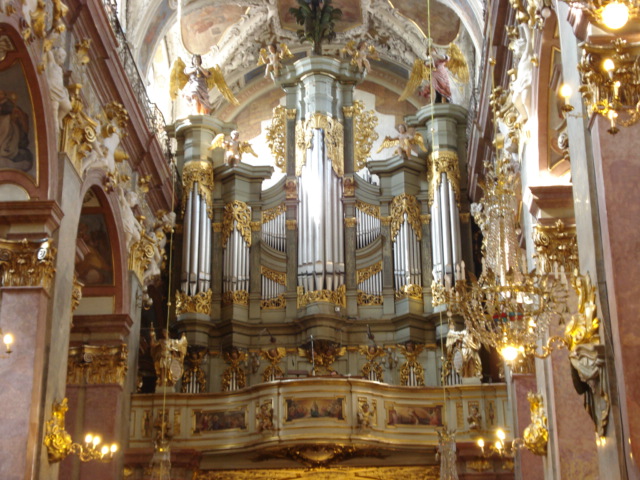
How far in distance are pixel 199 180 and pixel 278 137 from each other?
2.05 meters

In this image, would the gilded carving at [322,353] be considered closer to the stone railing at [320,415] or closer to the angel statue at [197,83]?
the stone railing at [320,415]

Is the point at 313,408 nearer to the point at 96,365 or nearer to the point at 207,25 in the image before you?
the point at 96,365

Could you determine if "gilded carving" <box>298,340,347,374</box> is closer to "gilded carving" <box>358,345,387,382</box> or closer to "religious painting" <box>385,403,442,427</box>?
"gilded carving" <box>358,345,387,382</box>

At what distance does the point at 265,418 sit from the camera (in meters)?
16.7

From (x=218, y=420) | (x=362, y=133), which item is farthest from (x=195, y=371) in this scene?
(x=362, y=133)

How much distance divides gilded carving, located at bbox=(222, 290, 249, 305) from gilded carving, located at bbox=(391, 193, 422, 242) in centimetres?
315

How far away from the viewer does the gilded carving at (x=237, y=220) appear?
20469 millimetres

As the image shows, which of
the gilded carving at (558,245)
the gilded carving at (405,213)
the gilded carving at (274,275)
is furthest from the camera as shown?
the gilded carving at (405,213)

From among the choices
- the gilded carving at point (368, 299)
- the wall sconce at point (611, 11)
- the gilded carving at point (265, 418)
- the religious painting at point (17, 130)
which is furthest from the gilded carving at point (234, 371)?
the wall sconce at point (611, 11)

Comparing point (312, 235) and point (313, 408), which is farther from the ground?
point (312, 235)

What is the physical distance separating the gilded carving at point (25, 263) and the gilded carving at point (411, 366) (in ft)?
28.0

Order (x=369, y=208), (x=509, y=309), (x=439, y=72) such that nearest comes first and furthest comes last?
(x=509, y=309) → (x=369, y=208) → (x=439, y=72)

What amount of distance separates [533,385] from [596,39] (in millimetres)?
8205

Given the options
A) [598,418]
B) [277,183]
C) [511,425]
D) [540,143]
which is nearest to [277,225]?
[277,183]
